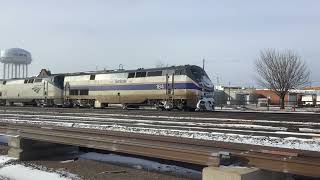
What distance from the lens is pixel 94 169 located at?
1172 cm

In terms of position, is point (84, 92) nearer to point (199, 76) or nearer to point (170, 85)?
point (170, 85)

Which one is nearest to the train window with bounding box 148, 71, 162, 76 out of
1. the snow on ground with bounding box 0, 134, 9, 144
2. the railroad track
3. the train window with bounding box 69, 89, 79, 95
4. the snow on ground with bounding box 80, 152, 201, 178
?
the train window with bounding box 69, 89, 79, 95

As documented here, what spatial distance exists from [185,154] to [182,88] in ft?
72.4

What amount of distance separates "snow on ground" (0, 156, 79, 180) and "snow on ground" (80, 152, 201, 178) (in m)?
1.84

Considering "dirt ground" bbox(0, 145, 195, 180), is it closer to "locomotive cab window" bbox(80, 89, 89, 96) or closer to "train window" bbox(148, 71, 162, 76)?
"train window" bbox(148, 71, 162, 76)

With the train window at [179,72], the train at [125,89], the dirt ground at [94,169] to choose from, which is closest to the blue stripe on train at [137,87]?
the train at [125,89]

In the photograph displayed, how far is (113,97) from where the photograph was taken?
36156mm

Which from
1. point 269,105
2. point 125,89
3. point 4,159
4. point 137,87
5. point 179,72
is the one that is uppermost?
point 179,72

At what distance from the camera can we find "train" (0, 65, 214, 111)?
100 ft

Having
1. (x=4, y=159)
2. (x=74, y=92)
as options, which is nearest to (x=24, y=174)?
(x=4, y=159)

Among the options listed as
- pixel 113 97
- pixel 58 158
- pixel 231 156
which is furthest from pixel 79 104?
pixel 231 156

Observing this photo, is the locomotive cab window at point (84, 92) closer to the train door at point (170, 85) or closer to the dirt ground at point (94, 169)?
the train door at point (170, 85)

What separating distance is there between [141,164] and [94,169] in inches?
47.3

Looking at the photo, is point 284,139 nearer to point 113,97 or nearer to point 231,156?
point 231,156
